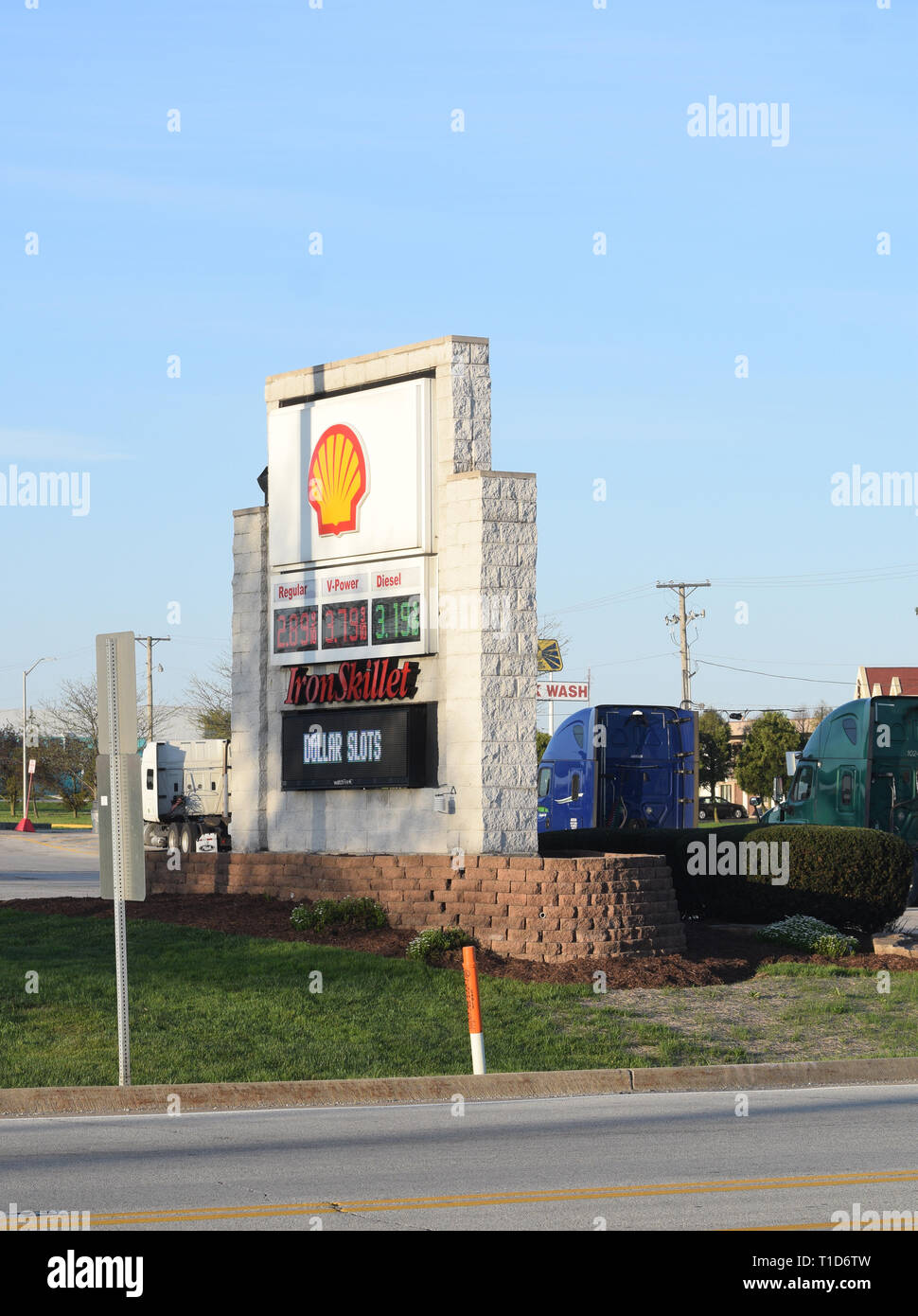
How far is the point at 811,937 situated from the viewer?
18609 mm

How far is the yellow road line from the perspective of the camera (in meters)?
8.00

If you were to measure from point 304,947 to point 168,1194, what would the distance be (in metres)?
8.57

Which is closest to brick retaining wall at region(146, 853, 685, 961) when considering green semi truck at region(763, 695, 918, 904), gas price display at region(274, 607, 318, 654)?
gas price display at region(274, 607, 318, 654)

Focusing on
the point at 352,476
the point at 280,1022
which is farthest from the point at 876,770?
the point at 280,1022

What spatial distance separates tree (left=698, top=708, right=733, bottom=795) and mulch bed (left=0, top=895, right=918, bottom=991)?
59674mm

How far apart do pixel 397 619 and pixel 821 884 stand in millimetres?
6342

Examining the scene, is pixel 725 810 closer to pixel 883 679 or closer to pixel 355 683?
pixel 883 679

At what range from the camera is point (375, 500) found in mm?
19141

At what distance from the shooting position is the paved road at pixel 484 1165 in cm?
805

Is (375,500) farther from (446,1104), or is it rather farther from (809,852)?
(446,1104)

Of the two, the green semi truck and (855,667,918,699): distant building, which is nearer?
the green semi truck

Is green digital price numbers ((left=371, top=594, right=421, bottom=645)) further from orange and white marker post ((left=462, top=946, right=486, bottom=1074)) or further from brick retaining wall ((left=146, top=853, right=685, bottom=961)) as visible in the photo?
orange and white marker post ((left=462, top=946, right=486, bottom=1074))

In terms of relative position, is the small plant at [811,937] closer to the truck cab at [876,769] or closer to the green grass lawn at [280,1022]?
the green grass lawn at [280,1022]
